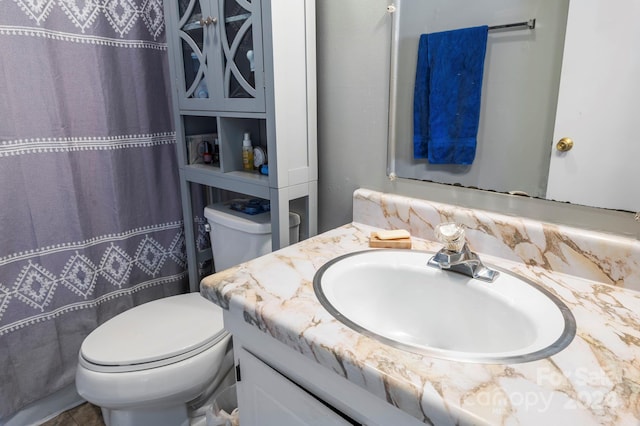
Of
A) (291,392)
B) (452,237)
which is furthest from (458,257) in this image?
(291,392)

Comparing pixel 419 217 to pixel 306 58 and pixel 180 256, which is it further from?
pixel 180 256

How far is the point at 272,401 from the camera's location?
2.49ft

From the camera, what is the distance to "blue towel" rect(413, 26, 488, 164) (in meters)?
0.91

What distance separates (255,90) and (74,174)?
2.42ft

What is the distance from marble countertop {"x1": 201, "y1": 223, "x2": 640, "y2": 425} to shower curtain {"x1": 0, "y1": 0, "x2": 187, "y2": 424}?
0.88m

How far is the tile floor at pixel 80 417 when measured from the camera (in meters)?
1.49

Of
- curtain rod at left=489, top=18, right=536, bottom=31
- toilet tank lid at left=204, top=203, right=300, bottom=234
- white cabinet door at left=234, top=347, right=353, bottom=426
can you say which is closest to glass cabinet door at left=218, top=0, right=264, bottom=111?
toilet tank lid at left=204, top=203, right=300, bottom=234

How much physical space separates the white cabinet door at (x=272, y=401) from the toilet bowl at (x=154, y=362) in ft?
1.16

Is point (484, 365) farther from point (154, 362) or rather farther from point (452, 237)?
point (154, 362)

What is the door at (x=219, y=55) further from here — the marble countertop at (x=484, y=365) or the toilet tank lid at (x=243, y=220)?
the marble countertop at (x=484, y=365)

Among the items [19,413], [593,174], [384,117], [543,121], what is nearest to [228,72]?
[384,117]

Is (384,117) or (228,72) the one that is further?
(228,72)

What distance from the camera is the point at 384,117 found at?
42.6 inches

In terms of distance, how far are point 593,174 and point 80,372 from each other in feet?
4.51
